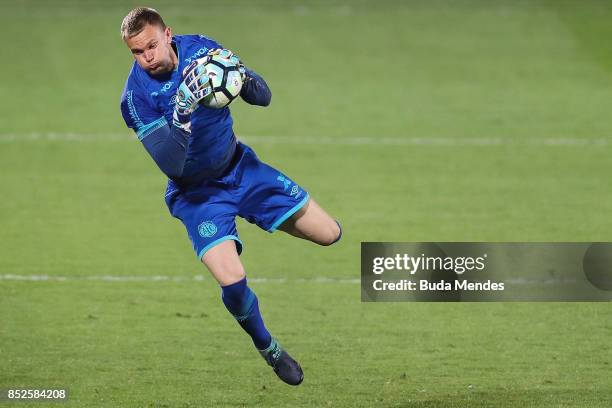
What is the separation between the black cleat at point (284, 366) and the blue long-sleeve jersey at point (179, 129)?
1253 mm

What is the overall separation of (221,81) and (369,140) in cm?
807

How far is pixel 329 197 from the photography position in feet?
43.3

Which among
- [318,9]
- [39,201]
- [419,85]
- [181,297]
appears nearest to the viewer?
[181,297]

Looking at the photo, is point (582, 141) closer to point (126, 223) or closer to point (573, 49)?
point (573, 49)

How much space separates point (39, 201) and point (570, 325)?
618 cm

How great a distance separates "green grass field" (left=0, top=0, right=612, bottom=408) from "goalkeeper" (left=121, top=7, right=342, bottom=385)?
88cm

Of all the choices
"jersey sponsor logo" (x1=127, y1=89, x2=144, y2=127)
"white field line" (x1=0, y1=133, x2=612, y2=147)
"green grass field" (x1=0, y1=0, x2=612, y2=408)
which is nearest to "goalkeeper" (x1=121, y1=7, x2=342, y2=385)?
"jersey sponsor logo" (x1=127, y1=89, x2=144, y2=127)

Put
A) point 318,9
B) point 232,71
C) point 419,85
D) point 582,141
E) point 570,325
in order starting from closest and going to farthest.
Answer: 1. point 232,71
2. point 570,325
3. point 582,141
4. point 419,85
5. point 318,9

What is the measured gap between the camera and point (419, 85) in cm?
1761

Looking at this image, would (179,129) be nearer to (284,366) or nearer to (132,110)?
(132,110)

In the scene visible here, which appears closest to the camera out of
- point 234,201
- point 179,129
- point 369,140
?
point 179,129

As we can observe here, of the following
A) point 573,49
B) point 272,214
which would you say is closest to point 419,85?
Answer: point 573,49

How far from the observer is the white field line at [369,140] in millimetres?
15008

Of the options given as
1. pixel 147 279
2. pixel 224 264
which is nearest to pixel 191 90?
pixel 224 264
